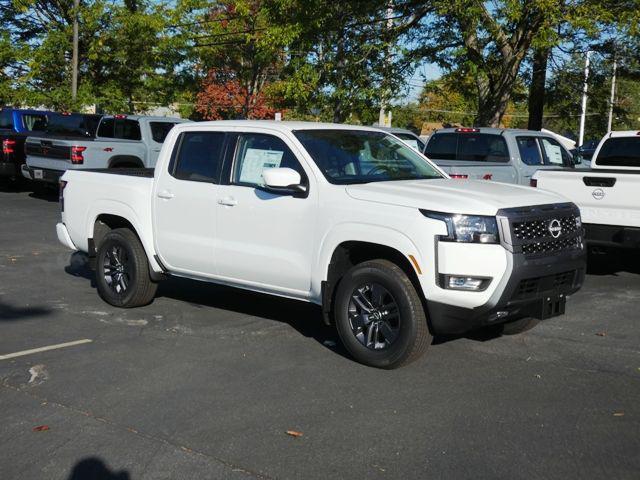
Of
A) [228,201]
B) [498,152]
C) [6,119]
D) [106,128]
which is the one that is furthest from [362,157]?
[6,119]

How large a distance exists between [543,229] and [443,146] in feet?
25.9

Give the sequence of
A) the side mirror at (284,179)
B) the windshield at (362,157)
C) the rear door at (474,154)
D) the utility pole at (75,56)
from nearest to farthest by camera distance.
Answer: the side mirror at (284,179)
the windshield at (362,157)
the rear door at (474,154)
the utility pole at (75,56)

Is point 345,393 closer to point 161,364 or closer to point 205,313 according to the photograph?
point 161,364

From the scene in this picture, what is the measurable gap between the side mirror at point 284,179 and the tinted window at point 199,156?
1.01 meters

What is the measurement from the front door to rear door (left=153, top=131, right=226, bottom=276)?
0.15m

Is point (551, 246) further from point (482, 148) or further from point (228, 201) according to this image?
point (482, 148)

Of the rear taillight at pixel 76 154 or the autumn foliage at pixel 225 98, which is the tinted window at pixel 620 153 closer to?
the rear taillight at pixel 76 154

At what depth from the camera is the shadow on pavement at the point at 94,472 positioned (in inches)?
160

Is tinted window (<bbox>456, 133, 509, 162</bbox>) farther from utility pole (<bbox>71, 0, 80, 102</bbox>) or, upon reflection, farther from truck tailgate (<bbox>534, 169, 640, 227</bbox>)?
utility pole (<bbox>71, 0, 80, 102</bbox>)

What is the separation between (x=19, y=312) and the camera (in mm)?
7695

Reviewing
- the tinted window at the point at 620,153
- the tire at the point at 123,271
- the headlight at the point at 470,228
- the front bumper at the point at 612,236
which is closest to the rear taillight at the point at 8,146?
the tire at the point at 123,271

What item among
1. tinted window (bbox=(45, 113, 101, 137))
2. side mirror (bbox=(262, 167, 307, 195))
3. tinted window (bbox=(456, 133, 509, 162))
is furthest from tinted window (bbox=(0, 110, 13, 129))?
side mirror (bbox=(262, 167, 307, 195))

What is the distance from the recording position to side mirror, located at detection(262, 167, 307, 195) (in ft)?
19.8

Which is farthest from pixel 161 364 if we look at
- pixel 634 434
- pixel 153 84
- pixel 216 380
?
pixel 153 84
